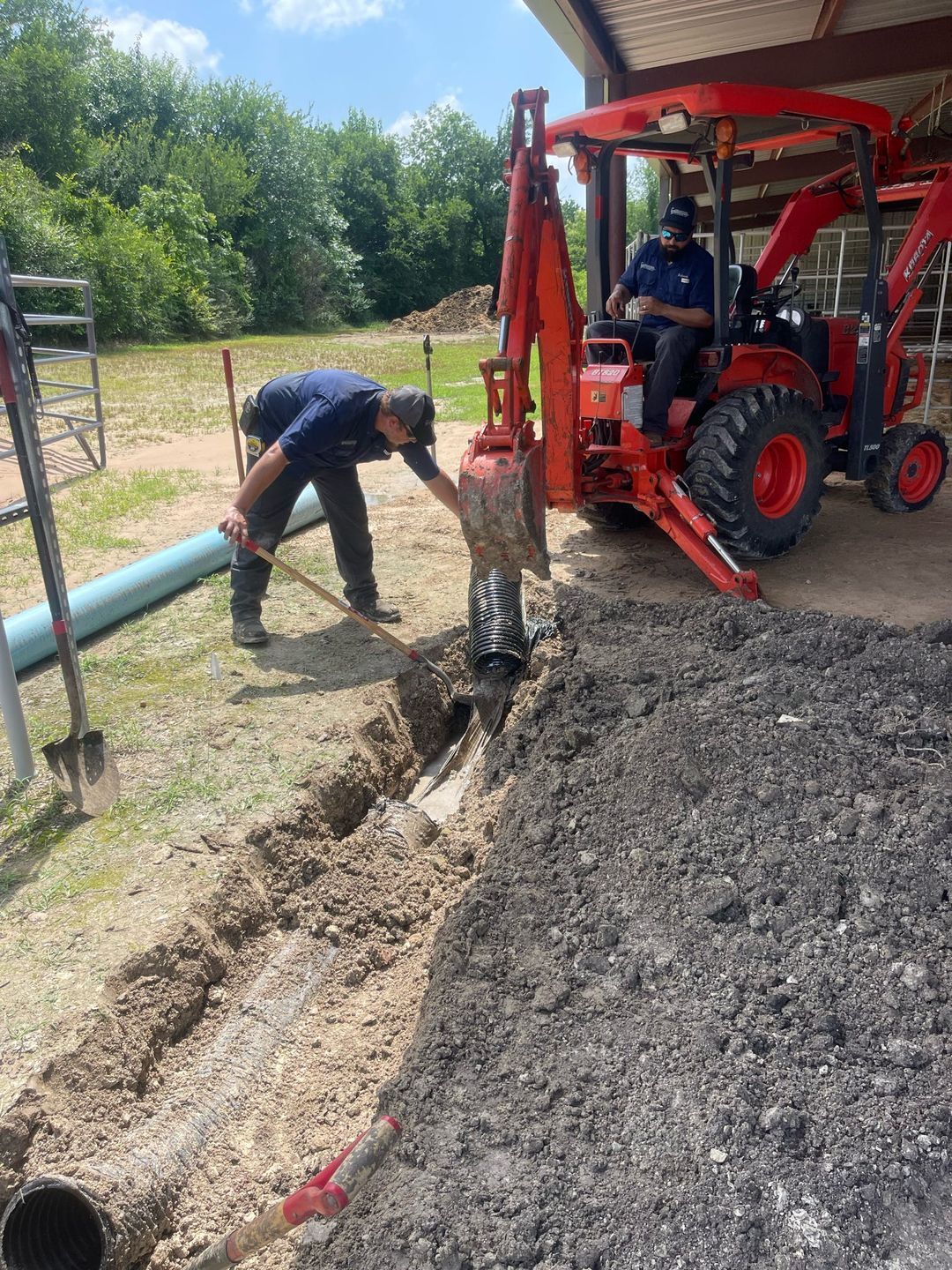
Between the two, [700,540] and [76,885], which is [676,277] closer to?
[700,540]

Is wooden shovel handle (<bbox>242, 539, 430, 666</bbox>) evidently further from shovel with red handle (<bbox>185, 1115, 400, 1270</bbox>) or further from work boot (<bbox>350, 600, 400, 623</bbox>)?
shovel with red handle (<bbox>185, 1115, 400, 1270</bbox>)

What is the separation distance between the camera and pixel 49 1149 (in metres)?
2.36

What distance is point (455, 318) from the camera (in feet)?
104

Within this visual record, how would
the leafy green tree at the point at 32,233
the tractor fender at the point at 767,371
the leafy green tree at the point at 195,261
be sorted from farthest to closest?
the leafy green tree at the point at 195,261 → the leafy green tree at the point at 32,233 → the tractor fender at the point at 767,371

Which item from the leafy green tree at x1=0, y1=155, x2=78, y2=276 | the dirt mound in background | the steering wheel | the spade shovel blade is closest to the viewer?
the spade shovel blade

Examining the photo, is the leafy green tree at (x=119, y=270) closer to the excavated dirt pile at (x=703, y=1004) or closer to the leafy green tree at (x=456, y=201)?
the leafy green tree at (x=456, y=201)

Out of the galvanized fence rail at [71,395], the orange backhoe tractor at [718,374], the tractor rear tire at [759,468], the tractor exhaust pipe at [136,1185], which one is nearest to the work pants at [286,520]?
the orange backhoe tractor at [718,374]

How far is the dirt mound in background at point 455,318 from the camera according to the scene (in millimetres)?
30906

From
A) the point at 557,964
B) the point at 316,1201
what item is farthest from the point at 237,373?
the point at 316,1201

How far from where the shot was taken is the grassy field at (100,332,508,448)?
1184 centimetres

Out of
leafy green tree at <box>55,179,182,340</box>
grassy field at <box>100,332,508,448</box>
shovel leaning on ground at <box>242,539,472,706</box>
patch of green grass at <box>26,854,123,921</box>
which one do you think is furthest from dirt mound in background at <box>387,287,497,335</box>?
patch of green grass at <box>26,854,123,921</box>

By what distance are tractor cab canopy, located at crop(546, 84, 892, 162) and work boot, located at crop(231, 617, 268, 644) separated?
10.4 feet

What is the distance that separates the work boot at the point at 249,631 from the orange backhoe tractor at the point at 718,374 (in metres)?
1.47

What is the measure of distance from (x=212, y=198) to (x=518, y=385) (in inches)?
1302
